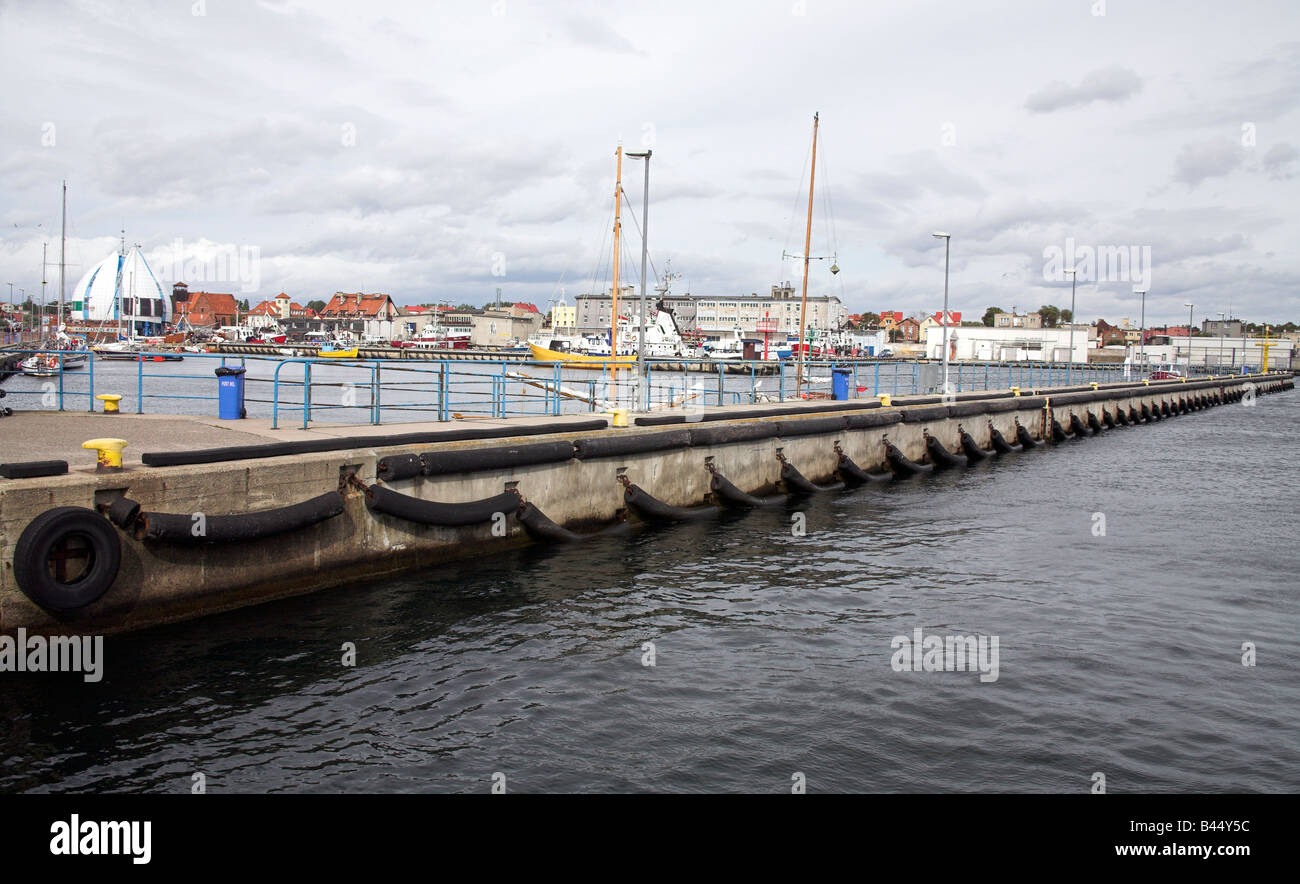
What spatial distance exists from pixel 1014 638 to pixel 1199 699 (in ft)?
7.48

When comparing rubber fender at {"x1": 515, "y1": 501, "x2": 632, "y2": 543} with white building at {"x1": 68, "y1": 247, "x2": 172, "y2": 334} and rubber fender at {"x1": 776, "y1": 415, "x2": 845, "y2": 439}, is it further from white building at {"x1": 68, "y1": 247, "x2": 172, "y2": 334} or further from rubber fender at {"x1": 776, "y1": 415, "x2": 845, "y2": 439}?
white building at {"x1": 68, "y1": 247, "x2": 172, "y2": 334}

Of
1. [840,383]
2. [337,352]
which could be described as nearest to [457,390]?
[840,383]

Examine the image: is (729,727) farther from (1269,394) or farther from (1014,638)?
(1269,394)

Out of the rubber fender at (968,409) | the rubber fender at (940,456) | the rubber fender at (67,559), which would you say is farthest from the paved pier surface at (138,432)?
the rubber fender at (968,409)

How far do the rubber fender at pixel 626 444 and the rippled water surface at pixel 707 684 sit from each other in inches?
69.3

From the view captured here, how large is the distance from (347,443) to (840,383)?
22460 millimetres

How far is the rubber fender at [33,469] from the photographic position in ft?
33.4

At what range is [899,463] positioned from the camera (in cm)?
2762

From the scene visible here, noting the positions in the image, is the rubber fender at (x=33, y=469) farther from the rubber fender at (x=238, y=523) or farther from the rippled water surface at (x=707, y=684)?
the rippled water surface at (x=707, y=684)

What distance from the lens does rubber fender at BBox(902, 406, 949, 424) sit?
94.6 feet

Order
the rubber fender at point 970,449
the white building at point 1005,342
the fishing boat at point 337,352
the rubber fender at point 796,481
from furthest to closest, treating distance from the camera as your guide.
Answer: the white building at point 1005,342
the fishing boat at point 337,352
the rubber fender at point 970,449
the rubber fender at point 796,481

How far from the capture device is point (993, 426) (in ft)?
116
